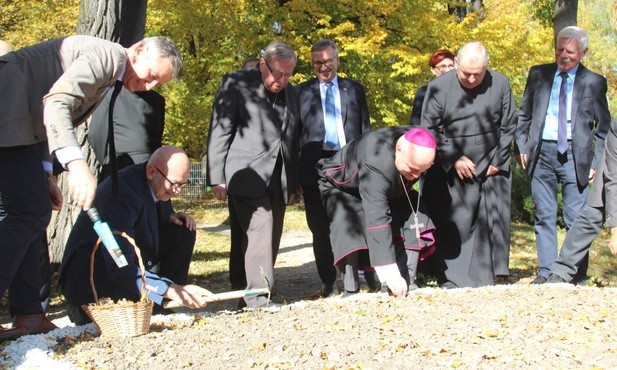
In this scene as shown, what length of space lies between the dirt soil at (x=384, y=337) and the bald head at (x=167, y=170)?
0.82m

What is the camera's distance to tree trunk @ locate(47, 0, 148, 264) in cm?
689

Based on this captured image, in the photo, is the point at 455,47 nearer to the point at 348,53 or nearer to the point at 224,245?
the point at 348,53

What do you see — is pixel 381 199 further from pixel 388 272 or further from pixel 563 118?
pixel 563 118

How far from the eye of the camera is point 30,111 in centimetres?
391

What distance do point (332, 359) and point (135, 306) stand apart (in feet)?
3.46

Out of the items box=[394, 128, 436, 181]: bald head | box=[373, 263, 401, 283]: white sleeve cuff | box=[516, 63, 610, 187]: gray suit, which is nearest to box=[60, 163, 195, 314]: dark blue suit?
box=[373, 263, 401, 283]: white sleeve cuff

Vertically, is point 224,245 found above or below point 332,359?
below

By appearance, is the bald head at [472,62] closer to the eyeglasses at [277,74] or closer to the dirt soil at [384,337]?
the eyeglasses at [277,74]

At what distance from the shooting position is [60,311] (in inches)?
240

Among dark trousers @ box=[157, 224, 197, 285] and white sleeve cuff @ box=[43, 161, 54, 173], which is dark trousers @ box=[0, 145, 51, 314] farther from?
dark trousers @ box=[157, 224, 197, 285]

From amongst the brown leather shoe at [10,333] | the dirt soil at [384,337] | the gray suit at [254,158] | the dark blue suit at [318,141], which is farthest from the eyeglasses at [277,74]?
the brown leather shoe at [10,333]

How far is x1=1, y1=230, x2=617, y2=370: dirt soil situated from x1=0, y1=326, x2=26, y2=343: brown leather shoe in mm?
367

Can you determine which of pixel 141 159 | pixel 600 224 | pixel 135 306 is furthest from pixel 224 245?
pixel 135 306

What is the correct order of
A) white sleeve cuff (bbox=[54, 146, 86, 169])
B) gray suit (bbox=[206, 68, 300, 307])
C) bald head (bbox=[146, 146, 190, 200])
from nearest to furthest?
white sleeve cuff (bbox=[54, 146, 86, 169])
bald head (bbox=[146, 146, 190, 200])
gray suit (bbox=[206, 68, 300, 307])
